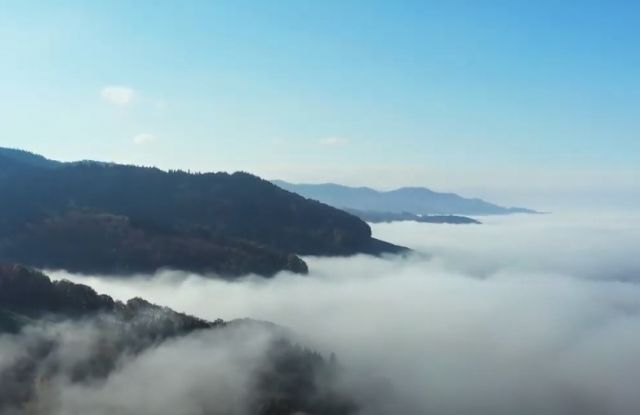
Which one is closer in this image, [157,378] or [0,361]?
[0,361]

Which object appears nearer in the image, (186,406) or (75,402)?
(75,402)

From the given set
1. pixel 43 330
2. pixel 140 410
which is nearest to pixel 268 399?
pixel 140 410

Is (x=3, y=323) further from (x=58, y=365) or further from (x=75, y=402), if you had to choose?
(x=75, y=402)

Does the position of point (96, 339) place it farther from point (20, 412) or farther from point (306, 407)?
point (306, 407)

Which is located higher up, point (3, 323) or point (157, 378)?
point (3, 323)

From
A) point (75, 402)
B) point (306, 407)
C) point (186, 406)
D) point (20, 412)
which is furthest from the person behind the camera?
point (306, 407)

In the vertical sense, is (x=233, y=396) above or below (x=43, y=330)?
below

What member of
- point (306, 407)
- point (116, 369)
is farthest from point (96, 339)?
point (306, 407)

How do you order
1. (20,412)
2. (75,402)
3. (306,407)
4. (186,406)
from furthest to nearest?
(306,407)
(186,406)
(75,402)
(20,412)

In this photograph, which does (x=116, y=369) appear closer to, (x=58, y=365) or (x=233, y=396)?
(x=58, y=365)
